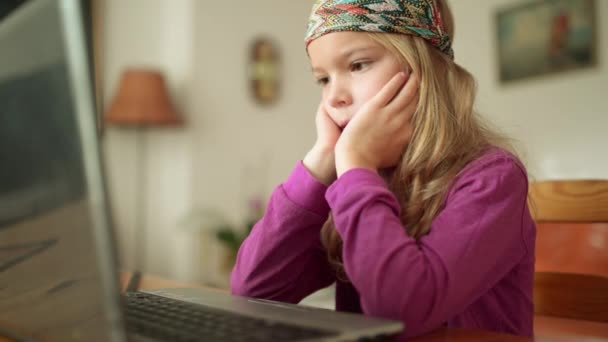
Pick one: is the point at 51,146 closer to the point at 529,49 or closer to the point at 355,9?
the point at 355,9

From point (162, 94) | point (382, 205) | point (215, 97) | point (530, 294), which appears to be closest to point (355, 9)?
point (382, 205)

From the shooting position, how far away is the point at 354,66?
2.70 ft

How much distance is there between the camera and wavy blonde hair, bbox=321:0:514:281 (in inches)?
30.0

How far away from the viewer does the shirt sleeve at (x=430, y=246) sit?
55cm

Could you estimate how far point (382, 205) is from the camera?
60cm

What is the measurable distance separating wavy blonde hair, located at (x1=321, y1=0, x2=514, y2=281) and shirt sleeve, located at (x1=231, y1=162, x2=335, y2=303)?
0.22ft

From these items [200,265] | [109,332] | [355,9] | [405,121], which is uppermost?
[355,9]

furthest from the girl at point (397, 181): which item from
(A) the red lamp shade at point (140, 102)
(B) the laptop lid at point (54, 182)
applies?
(A) the red lamp shade at point (140, 102)

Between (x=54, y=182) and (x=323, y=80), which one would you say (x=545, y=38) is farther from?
(x=54, y=182)

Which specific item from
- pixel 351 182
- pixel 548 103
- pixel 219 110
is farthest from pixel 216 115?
pixel 351 182

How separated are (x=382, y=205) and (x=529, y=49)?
2.89 m

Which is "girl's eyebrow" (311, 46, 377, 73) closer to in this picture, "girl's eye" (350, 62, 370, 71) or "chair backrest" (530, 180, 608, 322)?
"girl's eye" (350, 62, 370, 71)

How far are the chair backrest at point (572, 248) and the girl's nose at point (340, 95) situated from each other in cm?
41

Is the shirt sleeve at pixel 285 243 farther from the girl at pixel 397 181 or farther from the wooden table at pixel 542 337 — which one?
the wooden table at pixel 542 337
